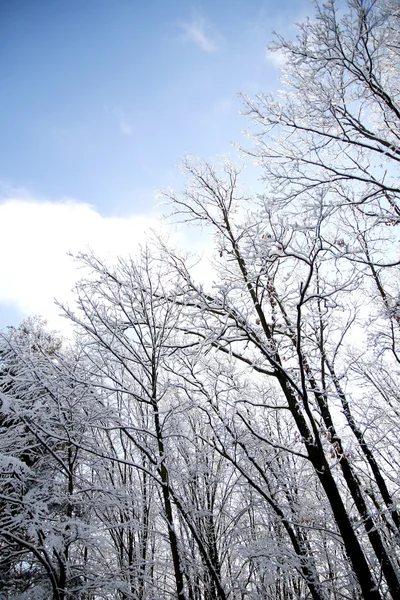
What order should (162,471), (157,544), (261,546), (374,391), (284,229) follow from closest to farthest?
1. (284,229)
2. (162,471)
3. (261,546)
4. (374,391)
5. (157,544)

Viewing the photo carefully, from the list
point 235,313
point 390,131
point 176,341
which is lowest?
point 235,313

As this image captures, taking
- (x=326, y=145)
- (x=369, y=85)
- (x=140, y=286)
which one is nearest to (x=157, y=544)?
(x=140, y=286)

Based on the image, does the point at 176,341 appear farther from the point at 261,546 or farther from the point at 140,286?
the point at 261,546

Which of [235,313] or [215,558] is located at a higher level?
[235,313]

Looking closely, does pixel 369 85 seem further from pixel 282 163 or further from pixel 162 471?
pixel 162 471

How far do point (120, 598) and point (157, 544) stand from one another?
8.84 ft

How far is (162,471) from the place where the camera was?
4.29m

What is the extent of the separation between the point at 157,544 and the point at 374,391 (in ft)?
29.4

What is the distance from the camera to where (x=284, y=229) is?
11.8 feet

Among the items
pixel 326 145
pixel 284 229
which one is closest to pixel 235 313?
pixel 284 229

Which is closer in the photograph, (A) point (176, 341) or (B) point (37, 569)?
(A) point (176, 341)

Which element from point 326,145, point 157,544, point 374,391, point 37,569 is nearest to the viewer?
point 326,145

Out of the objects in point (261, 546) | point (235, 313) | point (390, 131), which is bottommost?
point (261, 546)

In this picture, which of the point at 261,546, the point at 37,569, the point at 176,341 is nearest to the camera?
the point at 261,546
